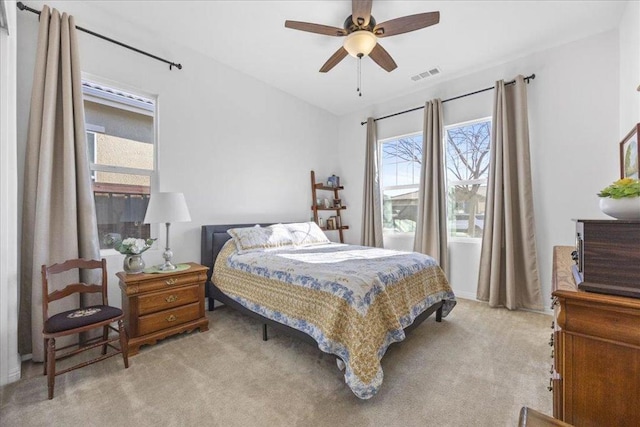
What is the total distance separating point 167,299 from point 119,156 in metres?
1.56

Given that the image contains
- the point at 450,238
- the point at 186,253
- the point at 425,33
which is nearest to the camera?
the point at 425,33

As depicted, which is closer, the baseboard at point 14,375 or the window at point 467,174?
the baseboard at point 14,375

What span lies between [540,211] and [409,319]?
231cm

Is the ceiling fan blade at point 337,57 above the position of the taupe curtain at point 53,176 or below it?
above

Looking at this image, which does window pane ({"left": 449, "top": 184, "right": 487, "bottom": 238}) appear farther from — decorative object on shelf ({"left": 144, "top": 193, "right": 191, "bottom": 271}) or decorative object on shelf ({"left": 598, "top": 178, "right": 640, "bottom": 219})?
decorative object on shelf ({"left": 144, "top": 193, "right": 191, "bottom": 271})

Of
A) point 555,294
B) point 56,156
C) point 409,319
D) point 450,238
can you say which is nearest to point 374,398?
point 409,319

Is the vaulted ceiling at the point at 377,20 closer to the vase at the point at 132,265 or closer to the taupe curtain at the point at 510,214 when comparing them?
the taupe curtain at the point at 510,214

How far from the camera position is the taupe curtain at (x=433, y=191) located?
3.82 meters

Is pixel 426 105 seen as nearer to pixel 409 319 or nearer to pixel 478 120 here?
pixel 478 120

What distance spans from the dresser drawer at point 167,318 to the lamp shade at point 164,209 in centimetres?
82

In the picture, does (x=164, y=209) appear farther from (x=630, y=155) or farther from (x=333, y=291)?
(x=630, y=155)

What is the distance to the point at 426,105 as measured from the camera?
397 cm

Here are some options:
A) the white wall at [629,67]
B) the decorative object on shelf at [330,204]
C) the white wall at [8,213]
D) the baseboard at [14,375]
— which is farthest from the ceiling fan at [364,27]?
the baseboard at [14,375]

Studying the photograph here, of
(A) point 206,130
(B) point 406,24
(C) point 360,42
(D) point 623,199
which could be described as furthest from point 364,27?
(A) point 206,130
